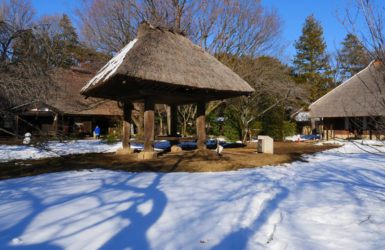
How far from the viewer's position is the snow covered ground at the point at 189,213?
8.48 feet

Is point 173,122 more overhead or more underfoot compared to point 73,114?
more underfoot

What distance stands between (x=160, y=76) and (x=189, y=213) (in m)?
4.64

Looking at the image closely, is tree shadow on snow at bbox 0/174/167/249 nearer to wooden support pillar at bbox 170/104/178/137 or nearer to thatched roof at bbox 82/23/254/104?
thatched roof at bbox 82/23/254/104

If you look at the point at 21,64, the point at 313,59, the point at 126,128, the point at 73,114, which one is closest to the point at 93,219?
the point at 21,64

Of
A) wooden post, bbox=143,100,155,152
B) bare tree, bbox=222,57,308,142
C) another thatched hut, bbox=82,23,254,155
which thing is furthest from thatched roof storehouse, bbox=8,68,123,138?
wooden post, bbox=143,100,155,152

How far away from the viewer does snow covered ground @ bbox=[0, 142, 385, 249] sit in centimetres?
258

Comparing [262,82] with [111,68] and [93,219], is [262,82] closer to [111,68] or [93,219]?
[111,68]

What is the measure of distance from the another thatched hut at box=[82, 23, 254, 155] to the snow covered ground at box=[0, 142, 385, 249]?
9.63ft

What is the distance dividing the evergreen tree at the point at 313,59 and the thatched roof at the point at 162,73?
96.6 feet

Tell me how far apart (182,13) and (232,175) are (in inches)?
499

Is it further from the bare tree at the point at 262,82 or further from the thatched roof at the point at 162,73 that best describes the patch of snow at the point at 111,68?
the bare tree at the point at 262,82

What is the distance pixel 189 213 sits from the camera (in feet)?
10.8

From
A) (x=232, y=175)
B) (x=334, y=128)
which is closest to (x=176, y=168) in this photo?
(x=232, y=175)

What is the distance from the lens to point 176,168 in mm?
6434
